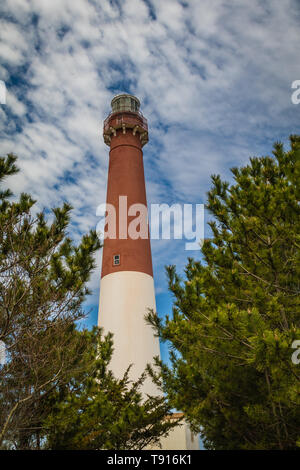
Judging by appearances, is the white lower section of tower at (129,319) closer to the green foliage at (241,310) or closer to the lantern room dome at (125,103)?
the green foliage at (241,310)

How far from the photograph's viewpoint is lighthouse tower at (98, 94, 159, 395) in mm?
15312

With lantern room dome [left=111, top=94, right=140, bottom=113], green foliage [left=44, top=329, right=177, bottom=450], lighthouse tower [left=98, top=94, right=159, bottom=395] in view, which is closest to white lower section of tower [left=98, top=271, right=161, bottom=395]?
lighthouse tower [left=98, top=94, right=159, bottom=395]

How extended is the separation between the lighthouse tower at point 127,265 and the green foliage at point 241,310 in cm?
624

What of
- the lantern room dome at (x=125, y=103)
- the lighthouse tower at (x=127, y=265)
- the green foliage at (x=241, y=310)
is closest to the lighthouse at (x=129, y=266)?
the lighthouse tower at (x=127, y=265)

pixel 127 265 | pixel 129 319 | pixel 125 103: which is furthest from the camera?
pixel 125 103

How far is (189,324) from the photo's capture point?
7.27 m

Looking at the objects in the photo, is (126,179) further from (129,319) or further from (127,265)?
(129,319)

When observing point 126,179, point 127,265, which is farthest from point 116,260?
point 126,179

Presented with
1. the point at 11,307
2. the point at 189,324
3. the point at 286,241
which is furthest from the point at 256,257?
the point at 11,307

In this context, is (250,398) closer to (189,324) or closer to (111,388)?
(189,324)

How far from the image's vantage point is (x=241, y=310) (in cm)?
685

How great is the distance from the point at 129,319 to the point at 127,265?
89.7 inches

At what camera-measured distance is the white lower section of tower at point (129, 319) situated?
15.0 m

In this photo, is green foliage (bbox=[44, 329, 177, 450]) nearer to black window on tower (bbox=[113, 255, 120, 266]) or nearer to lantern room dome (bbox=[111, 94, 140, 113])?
black window on tower (bbox=[113, 255, 120, 266])
